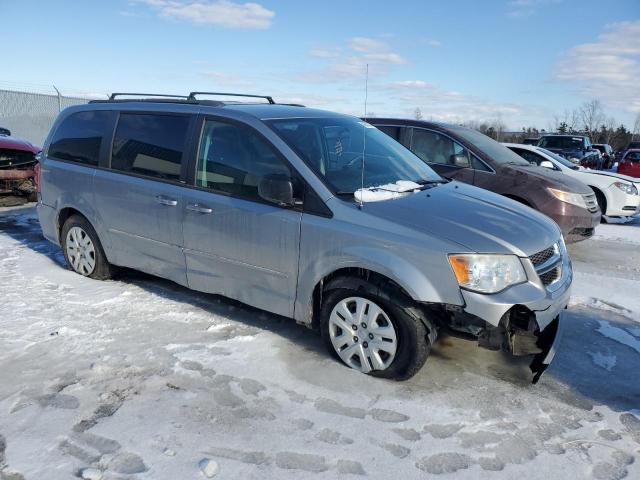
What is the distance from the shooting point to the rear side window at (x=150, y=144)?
440 cm

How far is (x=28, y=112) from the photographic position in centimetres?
1889

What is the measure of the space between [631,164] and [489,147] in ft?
A: 51.8

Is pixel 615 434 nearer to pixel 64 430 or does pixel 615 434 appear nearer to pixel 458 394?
pixel 458 394

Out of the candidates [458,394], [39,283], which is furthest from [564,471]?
[39,283]

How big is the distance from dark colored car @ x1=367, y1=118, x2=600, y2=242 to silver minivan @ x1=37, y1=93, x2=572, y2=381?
273 cm

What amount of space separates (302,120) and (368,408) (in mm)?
2334

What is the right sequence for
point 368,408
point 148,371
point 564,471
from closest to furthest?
1. point 564,471
2. point 368,408
3. point 148,371

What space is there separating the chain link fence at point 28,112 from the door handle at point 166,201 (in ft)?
55.3

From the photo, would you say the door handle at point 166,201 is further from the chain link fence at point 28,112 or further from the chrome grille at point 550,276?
the chain link fence at point 28,112

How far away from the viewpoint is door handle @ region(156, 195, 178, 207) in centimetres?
432

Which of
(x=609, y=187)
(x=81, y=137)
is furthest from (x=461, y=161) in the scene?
(x=81, y=137)

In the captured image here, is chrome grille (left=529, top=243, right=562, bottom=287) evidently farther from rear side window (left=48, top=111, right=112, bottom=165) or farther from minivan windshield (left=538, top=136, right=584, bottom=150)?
minivan windshield (left=538, top=136, right=584, bottom=150)

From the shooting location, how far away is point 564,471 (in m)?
2.66

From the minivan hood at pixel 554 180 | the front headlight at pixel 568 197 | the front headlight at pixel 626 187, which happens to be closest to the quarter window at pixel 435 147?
the minivan hood at pixel 554 180
